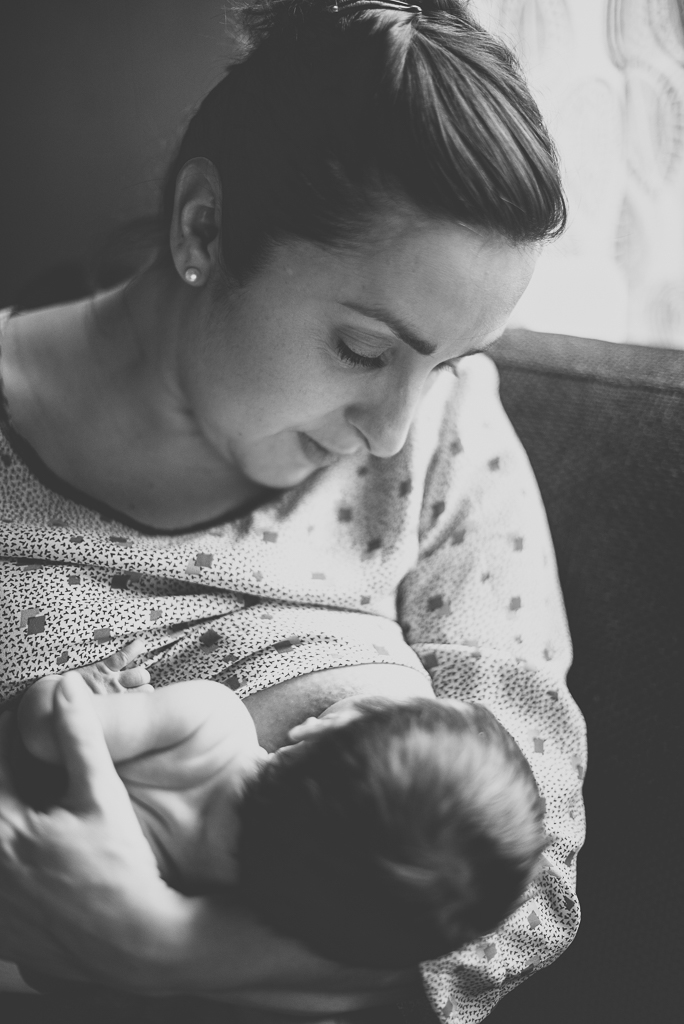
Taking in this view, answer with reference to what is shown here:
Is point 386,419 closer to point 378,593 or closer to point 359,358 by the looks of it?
point 359,358

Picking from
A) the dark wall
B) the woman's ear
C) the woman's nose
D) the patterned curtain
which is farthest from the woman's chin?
the patterned curtain

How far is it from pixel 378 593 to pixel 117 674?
332 mm

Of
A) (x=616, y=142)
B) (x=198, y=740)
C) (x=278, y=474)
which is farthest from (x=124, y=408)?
(x=616, y=142)

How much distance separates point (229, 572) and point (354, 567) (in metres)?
0.17

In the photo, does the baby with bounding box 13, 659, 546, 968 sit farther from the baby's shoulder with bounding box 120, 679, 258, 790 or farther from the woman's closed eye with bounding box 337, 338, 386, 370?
the woman's closed eye with bounding box 337, 338, 386, 370

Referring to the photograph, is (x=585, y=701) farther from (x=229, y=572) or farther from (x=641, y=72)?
(x=641, y=72)

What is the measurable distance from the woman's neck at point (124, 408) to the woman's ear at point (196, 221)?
7 centimetres

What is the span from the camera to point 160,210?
1.05 meters

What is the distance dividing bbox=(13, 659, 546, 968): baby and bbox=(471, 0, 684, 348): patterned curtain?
0.98m

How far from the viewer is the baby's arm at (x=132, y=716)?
782 mm

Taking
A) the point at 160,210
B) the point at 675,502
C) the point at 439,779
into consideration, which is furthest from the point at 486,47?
Result: the point at 439,779

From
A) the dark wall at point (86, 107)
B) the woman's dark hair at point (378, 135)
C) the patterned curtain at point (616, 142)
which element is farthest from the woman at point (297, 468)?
the patterned curtain at point (616, 142)

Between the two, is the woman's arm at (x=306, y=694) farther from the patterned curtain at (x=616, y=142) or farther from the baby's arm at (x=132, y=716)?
the patterned curtain at (x=616, y=142)

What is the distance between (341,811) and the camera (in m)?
0.75
